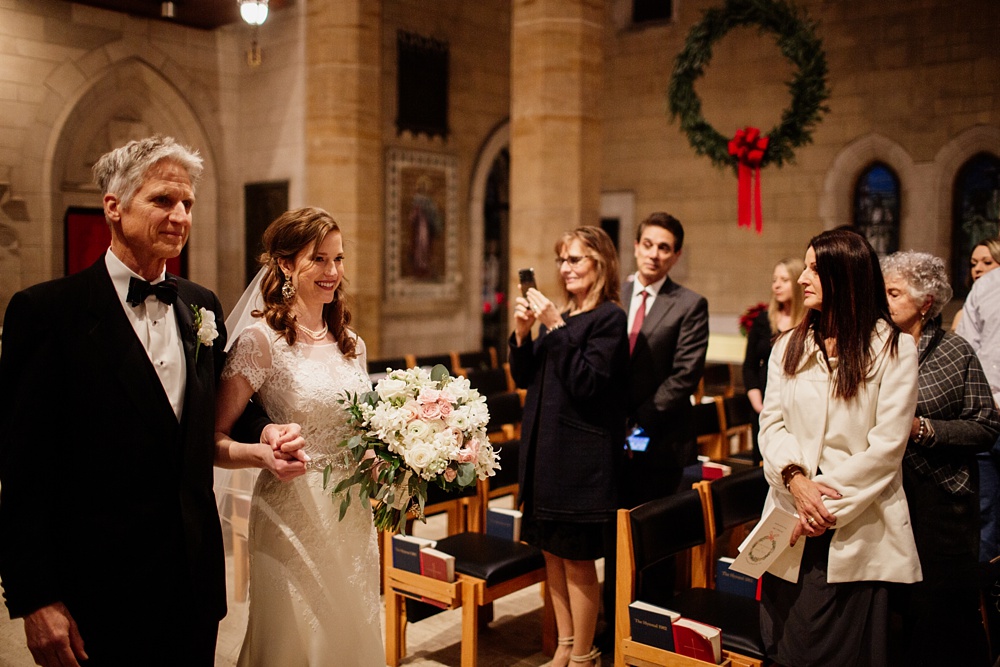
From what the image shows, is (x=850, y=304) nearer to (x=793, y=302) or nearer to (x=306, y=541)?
(x=306, y=541)

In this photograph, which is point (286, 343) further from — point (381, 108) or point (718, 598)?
point (381, 108)

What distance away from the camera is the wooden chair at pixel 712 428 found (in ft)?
18.4

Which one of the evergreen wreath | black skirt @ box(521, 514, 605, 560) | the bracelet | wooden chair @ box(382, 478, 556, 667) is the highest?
the evergreen wreath

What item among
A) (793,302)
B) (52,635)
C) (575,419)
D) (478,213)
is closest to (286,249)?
(52,635)

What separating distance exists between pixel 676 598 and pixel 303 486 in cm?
153

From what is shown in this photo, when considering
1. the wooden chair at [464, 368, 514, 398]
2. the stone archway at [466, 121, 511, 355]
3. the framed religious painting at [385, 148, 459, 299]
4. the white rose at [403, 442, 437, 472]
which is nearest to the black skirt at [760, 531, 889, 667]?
the white rose at [403, 442, 437, 472]

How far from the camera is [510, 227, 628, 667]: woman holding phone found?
3080 mm

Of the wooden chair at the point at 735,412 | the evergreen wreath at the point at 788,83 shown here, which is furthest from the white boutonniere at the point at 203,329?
the evergreen wreath at the point at 788,83

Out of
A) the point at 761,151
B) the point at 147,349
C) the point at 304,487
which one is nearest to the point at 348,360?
the point at 304,487

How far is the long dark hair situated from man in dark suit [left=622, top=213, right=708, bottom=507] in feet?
3.86

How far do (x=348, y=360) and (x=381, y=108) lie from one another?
6841mm

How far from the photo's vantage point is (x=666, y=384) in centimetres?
355

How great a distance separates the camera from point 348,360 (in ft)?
8.14

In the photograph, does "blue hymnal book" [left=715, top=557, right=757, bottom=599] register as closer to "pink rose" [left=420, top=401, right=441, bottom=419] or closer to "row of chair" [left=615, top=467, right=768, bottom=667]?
"row of chair" [left=615, top=467, right=768, bottom=667]
